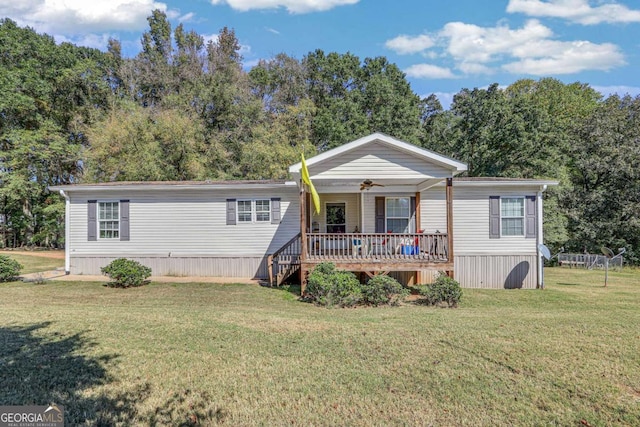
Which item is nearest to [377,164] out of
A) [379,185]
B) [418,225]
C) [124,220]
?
[379,185]

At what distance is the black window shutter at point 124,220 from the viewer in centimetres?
1249

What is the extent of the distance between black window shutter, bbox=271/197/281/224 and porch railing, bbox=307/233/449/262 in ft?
6.75

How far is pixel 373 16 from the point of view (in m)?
15.4

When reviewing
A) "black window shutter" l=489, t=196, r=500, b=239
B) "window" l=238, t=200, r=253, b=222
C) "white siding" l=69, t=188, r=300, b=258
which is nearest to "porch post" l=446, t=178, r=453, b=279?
"black window shutter" l=489, t=196, r=500, b=239

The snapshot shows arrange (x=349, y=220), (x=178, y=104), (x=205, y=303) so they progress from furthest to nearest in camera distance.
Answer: (x=178, y=104) → (x=349, y=220) → (x=205, y=303)

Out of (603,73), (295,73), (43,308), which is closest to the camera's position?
(43,308)

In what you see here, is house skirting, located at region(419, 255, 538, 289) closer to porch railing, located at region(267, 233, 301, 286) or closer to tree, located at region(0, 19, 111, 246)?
porch railing, located at region(267, 233, 301, 286)

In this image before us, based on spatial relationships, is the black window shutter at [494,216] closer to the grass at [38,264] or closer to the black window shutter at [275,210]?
the black window shutter at [275,210]

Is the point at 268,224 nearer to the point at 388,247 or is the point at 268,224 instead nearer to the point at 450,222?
the point at 388,247

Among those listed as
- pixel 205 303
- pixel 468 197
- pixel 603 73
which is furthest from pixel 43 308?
pixel 603 73

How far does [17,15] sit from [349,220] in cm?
2861

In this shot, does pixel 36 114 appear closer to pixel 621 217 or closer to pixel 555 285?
pixel 555 285

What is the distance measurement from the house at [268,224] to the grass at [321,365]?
4272 mm

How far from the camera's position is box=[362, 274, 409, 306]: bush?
8.39 m
